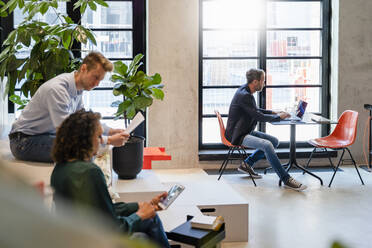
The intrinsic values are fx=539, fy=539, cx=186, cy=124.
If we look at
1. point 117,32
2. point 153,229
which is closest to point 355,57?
point 117,32

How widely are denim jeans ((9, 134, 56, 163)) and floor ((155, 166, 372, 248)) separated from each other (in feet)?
5.14

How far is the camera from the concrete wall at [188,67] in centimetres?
721

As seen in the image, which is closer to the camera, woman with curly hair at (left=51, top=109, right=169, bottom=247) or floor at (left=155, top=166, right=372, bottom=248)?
woman with curly hair at (left=51, top=109, right=169, bottom=247)

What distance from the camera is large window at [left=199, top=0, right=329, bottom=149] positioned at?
765 centimetres

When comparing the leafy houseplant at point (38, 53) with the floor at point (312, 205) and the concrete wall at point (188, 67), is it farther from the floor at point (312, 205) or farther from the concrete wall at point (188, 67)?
the concrete wall at point (188, 67)

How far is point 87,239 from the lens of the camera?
12 centimetres

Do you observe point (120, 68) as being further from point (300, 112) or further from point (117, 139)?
point (300, 112)

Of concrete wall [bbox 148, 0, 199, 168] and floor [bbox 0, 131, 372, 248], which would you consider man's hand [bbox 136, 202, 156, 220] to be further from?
concrete wall [bbox 148, 0, 199, 168]

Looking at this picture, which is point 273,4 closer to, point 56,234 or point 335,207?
point 335,207

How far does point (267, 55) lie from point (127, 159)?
3.94 m

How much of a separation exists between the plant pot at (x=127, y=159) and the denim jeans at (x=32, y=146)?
744mm

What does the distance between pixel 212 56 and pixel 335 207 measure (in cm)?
309

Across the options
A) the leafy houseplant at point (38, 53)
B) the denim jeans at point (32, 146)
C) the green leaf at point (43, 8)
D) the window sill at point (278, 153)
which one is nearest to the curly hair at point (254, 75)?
the window sill at point (278, 153)

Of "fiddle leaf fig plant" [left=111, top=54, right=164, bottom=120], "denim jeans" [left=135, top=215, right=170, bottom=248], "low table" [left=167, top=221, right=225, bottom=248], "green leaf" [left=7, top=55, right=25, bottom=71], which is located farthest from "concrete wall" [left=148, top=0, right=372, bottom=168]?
"denim jeans" [left=135, top=215, right=170, bottom=248]
